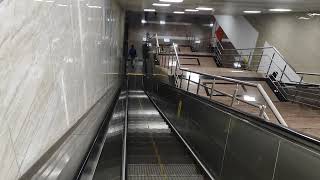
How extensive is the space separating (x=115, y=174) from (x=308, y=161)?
253cm

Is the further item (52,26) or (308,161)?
(52,26)

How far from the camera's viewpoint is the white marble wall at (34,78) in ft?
5.45

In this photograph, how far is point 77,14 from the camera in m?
3.66

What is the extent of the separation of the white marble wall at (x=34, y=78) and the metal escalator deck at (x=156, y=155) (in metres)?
1.64

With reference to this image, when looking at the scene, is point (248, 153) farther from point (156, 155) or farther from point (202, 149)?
point (156, 155)

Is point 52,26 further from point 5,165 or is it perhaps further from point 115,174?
point 115,174

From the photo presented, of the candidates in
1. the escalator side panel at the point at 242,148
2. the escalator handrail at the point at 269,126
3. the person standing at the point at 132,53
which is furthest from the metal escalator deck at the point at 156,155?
the person standing at the point at 132,53

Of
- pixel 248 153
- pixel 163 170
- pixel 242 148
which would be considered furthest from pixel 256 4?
pixel 248 153

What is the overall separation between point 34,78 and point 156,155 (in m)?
3.67

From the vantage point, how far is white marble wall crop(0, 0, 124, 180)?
166 centimetres

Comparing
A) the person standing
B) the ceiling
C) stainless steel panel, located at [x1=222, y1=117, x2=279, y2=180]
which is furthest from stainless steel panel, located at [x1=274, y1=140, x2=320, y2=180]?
the person standing

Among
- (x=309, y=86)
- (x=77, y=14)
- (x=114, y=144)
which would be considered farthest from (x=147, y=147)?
(x=309, y=86)

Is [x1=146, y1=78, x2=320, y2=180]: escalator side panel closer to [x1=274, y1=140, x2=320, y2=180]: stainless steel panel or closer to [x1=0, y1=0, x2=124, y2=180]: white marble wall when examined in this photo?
[x1=274, y1=140, x2=320, y2=180]: stainless steel panel

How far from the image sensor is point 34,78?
2.12 metres
